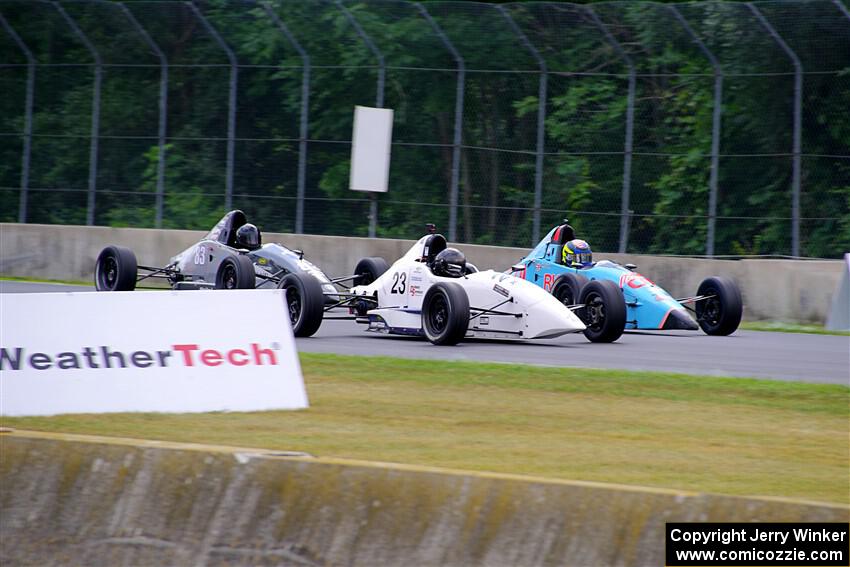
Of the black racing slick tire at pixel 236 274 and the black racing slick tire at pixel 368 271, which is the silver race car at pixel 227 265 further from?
the black racing slick tire at pixel 368 271

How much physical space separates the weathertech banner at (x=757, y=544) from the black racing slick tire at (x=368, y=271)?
12650 millimetres

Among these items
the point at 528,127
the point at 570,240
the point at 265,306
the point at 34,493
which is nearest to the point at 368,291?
the point at 570,240

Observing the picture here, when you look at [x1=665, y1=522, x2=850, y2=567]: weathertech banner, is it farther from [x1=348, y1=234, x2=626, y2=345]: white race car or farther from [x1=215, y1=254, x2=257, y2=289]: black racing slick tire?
[x1=215, y1=254, x2=257, y2=289]: black racing slick tire

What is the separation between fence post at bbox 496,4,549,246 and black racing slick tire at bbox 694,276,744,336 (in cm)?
427

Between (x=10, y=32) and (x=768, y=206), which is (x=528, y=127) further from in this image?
(x=10, y=32)

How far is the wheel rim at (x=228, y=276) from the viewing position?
18.6 m

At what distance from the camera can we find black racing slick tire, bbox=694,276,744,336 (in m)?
16.6

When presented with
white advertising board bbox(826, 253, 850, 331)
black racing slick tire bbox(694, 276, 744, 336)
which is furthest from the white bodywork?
white advertising board bbox(826, 253, 850, 331)

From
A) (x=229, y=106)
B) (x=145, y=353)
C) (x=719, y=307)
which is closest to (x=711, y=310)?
(x=719, y=307)

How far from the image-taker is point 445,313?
14820 mm

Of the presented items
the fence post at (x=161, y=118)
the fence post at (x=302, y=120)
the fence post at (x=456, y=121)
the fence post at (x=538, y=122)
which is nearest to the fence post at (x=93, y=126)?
the fence post at (x=161, y=118)

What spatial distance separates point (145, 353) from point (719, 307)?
960 centimetres

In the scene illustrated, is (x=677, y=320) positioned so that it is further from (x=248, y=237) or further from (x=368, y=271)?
(x=248, y=237)

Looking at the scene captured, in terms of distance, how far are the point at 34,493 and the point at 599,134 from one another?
Result: 49.2 ft
